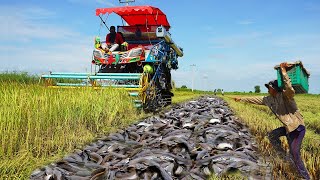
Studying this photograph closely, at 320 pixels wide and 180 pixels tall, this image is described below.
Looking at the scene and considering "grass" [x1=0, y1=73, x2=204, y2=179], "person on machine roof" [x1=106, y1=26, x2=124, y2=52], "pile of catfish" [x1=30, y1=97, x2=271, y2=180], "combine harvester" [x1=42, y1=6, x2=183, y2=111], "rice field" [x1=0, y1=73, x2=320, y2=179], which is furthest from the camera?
"person on machine roof" [x1=106, y1=26, x2=124, y2=52]

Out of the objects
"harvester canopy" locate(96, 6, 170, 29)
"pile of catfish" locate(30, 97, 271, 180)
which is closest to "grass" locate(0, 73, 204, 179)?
"pile of catfish" locate(30, 97, 271, 180)

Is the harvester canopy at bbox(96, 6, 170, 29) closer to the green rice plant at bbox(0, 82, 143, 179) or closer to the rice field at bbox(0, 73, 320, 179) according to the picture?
the rice field at bbox(0, 73, 320, 179)

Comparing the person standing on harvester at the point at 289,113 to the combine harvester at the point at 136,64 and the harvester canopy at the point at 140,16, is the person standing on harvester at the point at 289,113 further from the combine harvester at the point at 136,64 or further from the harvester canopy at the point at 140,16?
the harvester canopy at the point at 140,16

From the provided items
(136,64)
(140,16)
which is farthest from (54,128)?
(140,16)

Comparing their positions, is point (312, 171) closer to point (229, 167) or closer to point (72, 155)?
point (229, 167)

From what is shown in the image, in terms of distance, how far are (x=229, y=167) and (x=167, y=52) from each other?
28.5 feet

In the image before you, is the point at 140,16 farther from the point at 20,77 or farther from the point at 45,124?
the point at 45,124

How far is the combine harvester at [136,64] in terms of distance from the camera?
9711 millimetres

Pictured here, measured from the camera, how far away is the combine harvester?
971 centimetres

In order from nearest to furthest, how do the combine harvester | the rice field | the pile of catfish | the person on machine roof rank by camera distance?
1. the pile of catfish
2. the rice field
3. the combine harvester
4. the person on machine roof

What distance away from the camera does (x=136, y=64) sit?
36.0 ft

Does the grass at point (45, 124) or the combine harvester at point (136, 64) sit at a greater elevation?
the combine harvester at point (136, 64)

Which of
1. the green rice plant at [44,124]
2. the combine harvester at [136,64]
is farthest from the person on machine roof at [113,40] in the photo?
the green rice plant at [44,124]

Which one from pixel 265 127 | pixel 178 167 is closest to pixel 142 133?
pixel 178 167
